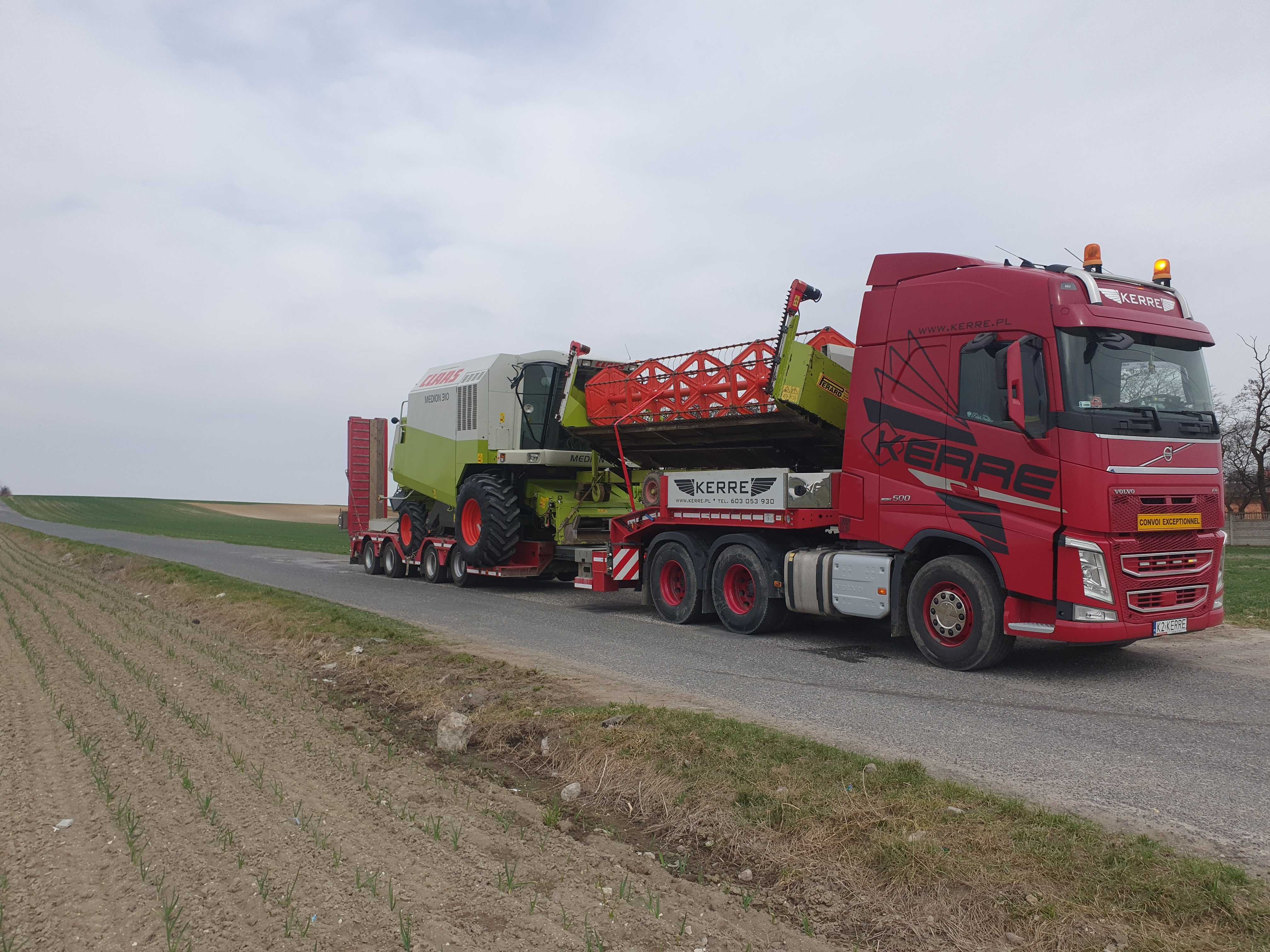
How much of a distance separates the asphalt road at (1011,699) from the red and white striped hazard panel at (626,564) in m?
0.54

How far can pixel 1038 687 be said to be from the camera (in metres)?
7.62

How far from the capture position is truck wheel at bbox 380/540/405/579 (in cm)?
1977

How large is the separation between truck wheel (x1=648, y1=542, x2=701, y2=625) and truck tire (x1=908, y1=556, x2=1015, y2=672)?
326 cm

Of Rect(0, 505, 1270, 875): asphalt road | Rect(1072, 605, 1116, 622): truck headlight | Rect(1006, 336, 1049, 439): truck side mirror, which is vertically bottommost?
Rect(0, 505, 1270, 875): asphalt road

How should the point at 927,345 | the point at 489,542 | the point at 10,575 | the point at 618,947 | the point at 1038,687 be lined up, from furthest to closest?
the point at 10,575
the point at 489,542
the point at 927,345
the point at 1038,687
the point at 618,947

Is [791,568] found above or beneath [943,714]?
above

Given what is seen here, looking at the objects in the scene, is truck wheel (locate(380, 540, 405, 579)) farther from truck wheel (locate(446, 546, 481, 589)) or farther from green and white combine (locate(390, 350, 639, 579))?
green and white combine (locate(390, 350, 639, 579))

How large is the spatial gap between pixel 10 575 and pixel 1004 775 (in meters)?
20.2

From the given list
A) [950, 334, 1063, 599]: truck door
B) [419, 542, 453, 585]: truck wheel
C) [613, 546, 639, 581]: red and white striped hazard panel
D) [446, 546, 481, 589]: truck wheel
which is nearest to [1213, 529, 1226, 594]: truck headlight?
[950, 334, 1063, 599]: truck door

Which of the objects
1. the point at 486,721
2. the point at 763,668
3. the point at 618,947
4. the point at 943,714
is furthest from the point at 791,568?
the point at 618,947

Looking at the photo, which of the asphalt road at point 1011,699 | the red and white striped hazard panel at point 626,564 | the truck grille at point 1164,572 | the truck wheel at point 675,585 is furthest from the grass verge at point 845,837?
the red and white striped hazard panel at point 626,564

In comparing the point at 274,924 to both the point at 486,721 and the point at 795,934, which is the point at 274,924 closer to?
the point at 795,934

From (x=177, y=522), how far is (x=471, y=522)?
5639 cm

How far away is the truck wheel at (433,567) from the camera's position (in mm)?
18094
